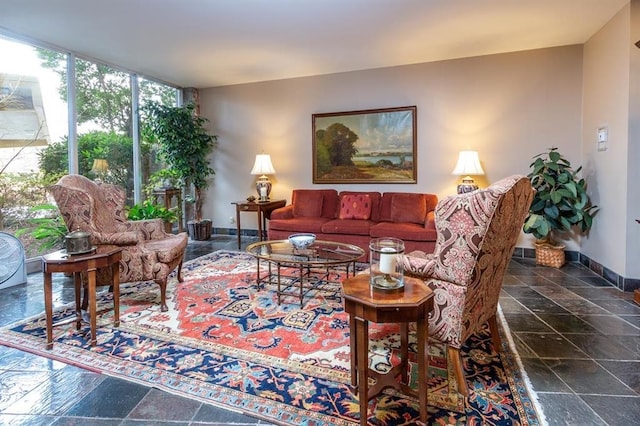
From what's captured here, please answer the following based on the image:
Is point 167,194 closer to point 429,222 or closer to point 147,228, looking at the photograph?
point 147,228

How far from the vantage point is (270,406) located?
169cm

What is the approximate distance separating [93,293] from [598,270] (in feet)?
15.8

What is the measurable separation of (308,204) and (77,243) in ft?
10.9

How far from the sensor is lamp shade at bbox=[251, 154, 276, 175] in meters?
5.58

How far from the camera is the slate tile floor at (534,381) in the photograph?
1.62m

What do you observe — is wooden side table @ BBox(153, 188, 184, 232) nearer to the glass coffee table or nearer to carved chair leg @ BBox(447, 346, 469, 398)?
the glass coffee table

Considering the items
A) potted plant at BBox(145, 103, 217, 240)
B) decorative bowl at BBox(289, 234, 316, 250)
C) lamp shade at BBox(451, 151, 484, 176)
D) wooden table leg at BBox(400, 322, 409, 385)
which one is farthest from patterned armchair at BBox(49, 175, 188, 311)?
lamp shade at BBox(451, 151, 484, 176)

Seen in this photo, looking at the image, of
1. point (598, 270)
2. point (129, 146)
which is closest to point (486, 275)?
point (598, 270)

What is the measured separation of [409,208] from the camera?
4.76 m

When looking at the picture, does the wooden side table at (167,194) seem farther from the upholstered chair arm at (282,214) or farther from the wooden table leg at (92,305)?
the wooden table leg at (92,305)

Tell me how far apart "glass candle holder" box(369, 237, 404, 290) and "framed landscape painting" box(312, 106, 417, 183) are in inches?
148

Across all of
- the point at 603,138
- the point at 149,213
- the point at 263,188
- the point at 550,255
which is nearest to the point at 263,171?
the point at 263,188

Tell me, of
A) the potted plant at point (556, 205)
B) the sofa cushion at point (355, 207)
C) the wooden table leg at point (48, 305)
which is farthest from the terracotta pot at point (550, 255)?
the wooden table leg at point (48, 305)

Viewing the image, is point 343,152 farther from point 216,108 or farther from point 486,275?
point 486,275
